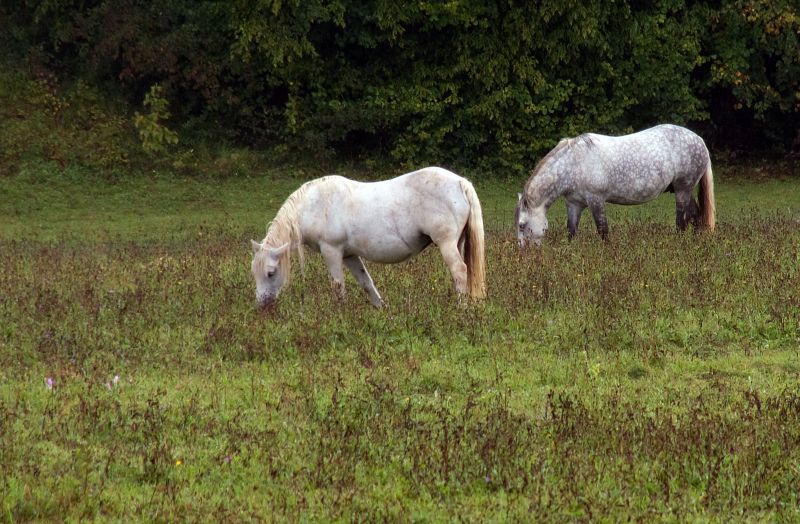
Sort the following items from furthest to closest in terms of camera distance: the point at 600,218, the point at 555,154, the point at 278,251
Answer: the point at 555,154 → the point at 600,218 → the point at 278,251

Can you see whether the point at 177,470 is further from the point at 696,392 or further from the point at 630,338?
the point at 630,338

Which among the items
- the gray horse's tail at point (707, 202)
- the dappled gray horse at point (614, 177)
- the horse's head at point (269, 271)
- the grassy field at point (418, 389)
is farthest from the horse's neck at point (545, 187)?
the horse's head at point (269, 271)

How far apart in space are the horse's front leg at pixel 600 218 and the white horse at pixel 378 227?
14.4ft

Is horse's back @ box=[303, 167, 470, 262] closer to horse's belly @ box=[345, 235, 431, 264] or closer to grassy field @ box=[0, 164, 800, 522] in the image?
horse's belly @ box=[345, 235, 431, 264]

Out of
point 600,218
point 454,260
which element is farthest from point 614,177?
point 454,260

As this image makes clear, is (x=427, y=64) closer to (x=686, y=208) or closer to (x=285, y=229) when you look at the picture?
(x=686, y=208)

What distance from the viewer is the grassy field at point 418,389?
6238mm

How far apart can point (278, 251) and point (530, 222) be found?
501cm

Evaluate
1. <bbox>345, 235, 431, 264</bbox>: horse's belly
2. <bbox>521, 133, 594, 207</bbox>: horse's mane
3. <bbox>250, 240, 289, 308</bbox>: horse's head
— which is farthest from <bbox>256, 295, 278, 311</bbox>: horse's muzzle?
<bbox>521, 133, 594, 207</bbox>: horse's mane

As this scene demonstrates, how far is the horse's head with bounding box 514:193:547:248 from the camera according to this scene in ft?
48.2

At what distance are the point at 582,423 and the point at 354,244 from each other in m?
4.26

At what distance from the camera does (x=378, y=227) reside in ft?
35.6

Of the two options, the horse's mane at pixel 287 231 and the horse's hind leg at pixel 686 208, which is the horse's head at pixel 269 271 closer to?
the horse's mane at pixel 287 231

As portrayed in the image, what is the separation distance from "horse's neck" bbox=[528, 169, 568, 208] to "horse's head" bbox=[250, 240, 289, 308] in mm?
4986
